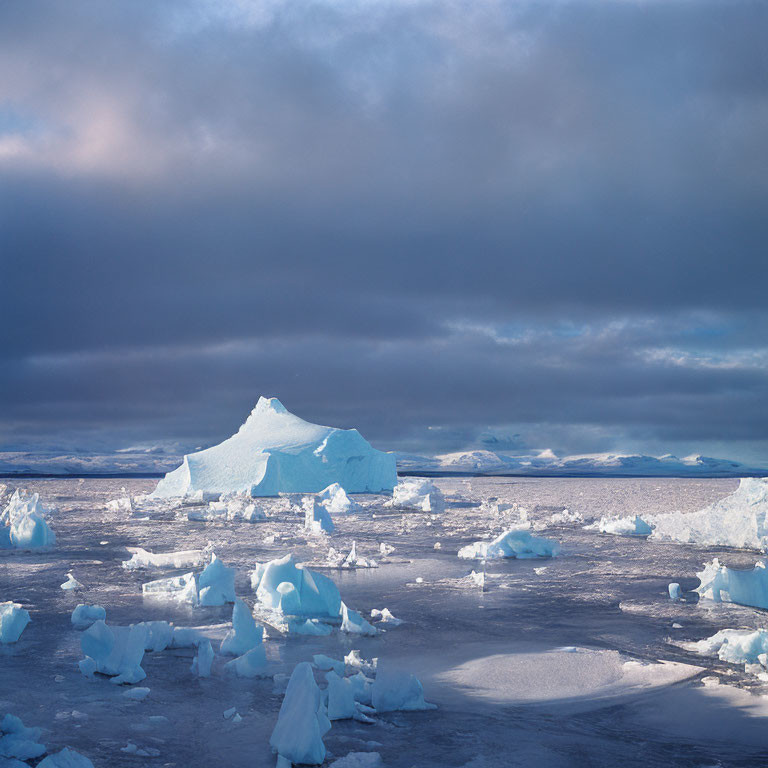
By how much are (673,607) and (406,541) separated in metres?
8.24

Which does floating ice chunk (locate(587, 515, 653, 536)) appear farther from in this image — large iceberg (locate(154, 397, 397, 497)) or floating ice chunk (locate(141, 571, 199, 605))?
large iceberg (locate(154, 397, 397, 497))

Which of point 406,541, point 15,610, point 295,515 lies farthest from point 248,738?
point 295,515

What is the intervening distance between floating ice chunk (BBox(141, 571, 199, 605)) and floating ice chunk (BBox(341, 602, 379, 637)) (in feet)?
8.10

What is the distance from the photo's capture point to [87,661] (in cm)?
634

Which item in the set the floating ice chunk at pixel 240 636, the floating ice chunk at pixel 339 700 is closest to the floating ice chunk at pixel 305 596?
the floating ice chunk at pixel 240 636

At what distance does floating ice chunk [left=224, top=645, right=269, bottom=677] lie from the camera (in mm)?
6281

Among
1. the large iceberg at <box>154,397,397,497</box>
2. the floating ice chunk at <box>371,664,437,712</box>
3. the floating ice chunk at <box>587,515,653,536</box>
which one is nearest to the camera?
the floating ice chunk at <box>371,664,437,712</box>

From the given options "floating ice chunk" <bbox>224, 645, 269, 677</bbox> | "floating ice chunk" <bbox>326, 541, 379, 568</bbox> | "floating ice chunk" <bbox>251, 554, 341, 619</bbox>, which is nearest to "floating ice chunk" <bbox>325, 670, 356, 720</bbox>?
"floating ice chunk" <bbox>224, 645, 269, 677</bbox>

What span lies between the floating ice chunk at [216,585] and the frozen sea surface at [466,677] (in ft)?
0.78

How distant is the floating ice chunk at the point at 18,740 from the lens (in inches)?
175

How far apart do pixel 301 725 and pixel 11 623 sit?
14.0ft

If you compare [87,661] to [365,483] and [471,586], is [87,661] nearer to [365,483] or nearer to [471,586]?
[471,586]

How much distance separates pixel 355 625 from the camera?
7.76 metres

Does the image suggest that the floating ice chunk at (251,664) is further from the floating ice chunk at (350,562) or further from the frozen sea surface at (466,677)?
the floating ice chunk at (350,562)
